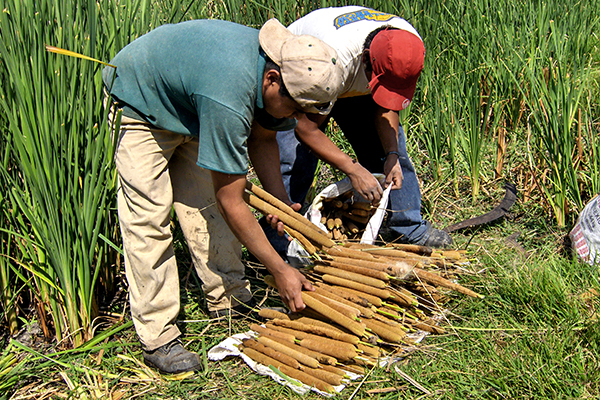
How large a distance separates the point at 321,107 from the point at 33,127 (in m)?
1.24

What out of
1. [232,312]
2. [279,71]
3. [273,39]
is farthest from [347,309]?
→ [273,39]

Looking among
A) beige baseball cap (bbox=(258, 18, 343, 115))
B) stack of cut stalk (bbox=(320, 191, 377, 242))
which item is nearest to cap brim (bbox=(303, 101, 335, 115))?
beige baseball cap (bbox=(258, 18, 343, 115))

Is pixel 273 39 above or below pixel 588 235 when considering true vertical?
above

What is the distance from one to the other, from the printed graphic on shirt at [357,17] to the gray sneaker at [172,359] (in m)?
1.74

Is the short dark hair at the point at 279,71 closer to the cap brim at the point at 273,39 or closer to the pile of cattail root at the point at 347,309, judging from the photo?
the cap brim at the point at 273,39

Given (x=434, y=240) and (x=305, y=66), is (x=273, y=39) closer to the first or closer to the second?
(x=305, y=66)

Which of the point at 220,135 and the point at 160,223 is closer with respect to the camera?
the point at 220,135

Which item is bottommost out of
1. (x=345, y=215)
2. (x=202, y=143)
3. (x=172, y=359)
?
(x=172, y=359)

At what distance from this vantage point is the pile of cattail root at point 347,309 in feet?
6.88

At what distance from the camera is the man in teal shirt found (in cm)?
177

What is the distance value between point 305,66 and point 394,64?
909mm

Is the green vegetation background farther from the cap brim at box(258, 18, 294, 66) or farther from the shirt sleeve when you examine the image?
the cap brim at box(258, 18, 294, 66)

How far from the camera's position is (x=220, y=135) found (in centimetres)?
178

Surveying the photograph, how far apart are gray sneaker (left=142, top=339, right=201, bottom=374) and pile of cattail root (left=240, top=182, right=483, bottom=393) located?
24cm
